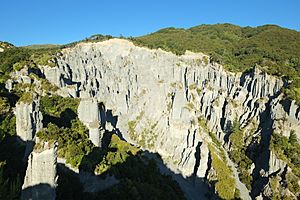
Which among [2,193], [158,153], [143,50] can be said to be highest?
[143,50]

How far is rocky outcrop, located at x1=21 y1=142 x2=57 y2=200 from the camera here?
52.2ft

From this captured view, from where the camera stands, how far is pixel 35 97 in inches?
984

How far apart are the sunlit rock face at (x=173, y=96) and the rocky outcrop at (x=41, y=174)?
121 ft

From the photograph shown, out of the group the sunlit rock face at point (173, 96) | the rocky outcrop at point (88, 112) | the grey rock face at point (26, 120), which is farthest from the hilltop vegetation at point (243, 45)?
the grey rock face at point (26, 120)

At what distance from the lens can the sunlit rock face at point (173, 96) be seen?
55781 millimetres

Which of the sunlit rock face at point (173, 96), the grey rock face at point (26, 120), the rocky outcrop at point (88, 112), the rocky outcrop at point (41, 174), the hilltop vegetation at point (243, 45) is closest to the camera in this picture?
the rocky outcrop at point (41, 174)

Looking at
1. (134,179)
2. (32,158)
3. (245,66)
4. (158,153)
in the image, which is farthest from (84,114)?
(245,66)

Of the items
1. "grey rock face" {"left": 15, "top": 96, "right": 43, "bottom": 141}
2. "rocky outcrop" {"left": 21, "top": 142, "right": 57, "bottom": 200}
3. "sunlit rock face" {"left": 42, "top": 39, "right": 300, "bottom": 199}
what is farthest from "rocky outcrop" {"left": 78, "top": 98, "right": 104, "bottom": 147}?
"sunlit rock face" {"left": 42, "top": 39, "right": 300, "bottom": 199}

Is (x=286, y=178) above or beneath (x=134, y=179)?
beneath

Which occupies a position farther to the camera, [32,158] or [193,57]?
[193,57]

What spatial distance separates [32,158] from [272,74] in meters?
56.2

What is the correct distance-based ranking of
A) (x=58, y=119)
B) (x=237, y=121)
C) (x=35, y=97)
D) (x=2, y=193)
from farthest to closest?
(x=237, y=121), (x=58, y=119), (x=35, y=97), (x=2, y=193)

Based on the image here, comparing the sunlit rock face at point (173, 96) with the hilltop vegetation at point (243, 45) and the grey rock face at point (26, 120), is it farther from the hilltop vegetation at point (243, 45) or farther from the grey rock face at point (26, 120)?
the grey rock face at point (26, 120)

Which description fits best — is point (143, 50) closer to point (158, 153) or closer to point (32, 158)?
point (158, 153)
